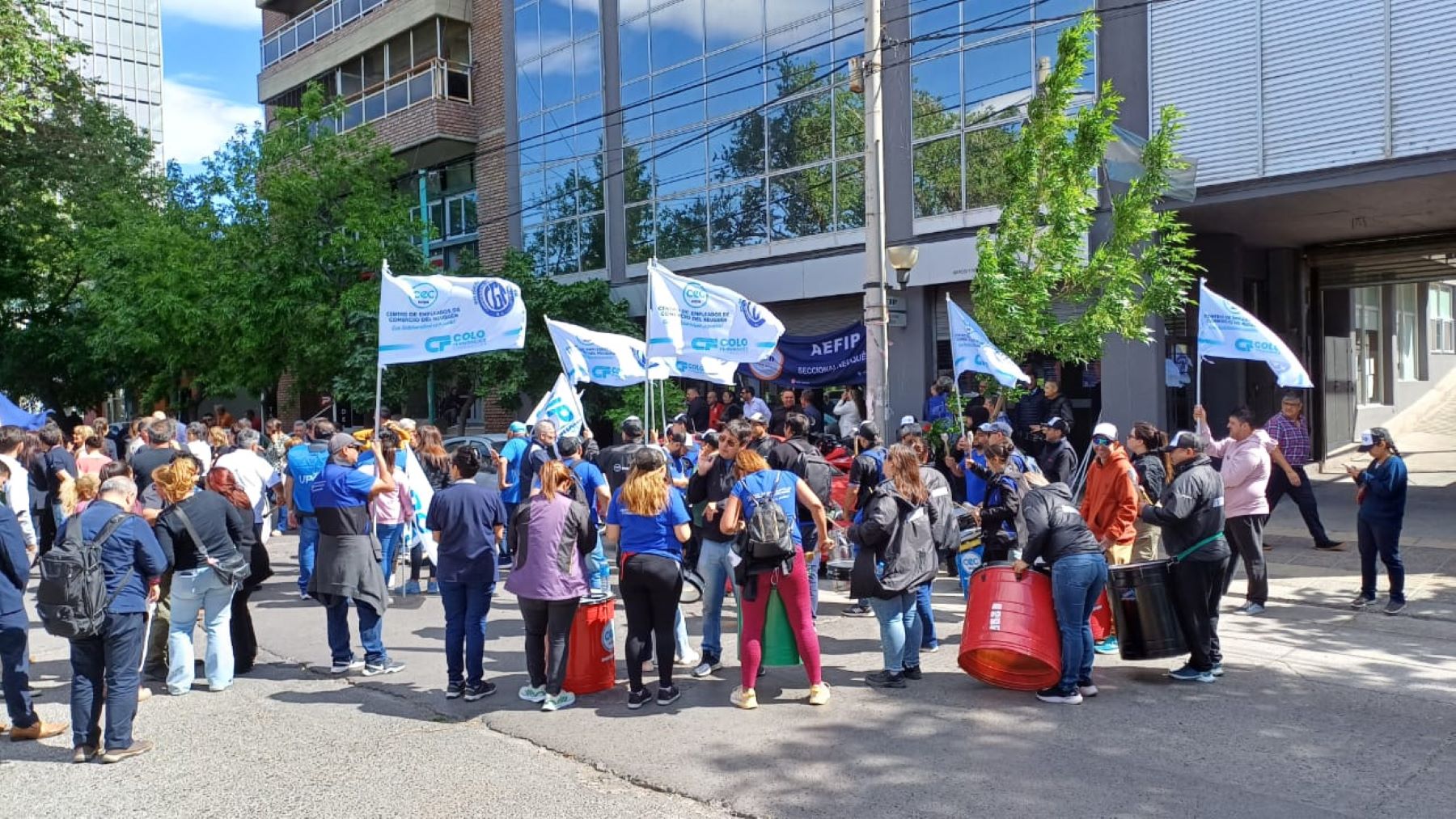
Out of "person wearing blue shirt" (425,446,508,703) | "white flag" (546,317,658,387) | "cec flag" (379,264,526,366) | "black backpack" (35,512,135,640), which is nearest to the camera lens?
"black backpack" (35,512,135,640)

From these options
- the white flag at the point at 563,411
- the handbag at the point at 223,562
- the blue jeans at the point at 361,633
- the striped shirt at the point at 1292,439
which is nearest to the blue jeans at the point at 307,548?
the white flag at the point at 563,411

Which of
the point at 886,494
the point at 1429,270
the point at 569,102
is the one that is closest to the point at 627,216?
the point at 569,102

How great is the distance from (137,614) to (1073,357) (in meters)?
10.1

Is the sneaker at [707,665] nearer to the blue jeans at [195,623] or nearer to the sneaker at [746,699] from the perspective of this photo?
the sneaker at [746,699]

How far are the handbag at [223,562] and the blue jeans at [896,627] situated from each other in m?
4.26

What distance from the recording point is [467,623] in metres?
6.93

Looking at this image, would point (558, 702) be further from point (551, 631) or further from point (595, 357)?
point (595, 357)

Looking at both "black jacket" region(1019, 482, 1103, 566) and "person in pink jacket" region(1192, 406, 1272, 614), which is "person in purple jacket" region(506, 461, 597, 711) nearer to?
"black jacket" region(1019, 482, 1103, 566)

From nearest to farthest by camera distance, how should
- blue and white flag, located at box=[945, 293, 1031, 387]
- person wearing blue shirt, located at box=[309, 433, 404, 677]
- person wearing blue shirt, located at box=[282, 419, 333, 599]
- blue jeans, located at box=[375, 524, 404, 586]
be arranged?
person wearing blue shirt, located at box=[309, 433, 404, 677] → person wearing blue shirt, located at box=[282, 419, 333, 599] → blue jeans, located at box=[375, 524, 404, 586] → blue and white flag, located at box=[945, 293, 1031, 387]

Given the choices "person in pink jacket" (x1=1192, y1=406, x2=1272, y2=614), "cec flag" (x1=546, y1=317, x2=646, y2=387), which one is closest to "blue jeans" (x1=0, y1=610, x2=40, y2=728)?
"cec flag" (x1=546, y1=317, x2=646, y2=387)

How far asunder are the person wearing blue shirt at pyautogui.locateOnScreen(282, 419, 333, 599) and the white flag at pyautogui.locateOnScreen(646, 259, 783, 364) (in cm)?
329

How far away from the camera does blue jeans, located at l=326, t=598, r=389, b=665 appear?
764 cm

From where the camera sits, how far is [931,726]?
620 centimetres

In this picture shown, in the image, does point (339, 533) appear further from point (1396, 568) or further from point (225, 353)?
point (225, 353)
